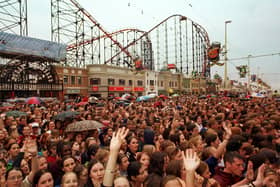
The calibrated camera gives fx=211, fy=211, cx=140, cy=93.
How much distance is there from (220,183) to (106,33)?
115ft

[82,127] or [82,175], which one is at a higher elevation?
[82,127]

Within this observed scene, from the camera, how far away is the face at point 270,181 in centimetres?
245

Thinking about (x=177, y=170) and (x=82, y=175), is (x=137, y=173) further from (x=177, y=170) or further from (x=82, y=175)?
(x=82, y=175)

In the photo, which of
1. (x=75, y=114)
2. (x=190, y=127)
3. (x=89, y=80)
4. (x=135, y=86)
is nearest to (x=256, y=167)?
(x=190, y=127)

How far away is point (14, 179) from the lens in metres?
2.91

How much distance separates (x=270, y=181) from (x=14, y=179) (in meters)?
3.28

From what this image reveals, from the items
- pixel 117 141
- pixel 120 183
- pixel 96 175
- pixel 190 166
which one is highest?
pixel 117 141

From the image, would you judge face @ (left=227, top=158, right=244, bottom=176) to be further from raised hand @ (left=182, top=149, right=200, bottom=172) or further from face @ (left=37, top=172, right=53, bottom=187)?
face @ (left=37, top=172, right=53, bottom=187)

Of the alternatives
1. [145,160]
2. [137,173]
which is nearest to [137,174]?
[137,173]

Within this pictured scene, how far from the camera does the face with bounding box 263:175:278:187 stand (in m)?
2.45

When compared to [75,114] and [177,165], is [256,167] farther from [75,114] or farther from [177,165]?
[75,114]

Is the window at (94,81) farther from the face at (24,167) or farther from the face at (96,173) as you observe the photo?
the face at (96,173)

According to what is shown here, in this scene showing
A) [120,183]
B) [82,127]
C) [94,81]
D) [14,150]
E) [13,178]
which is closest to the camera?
[120,183]

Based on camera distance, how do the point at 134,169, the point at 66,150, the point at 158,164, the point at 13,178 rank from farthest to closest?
the point at 66,150 < the point at 158,164 < the point at 134,169 < the point at 13,178
